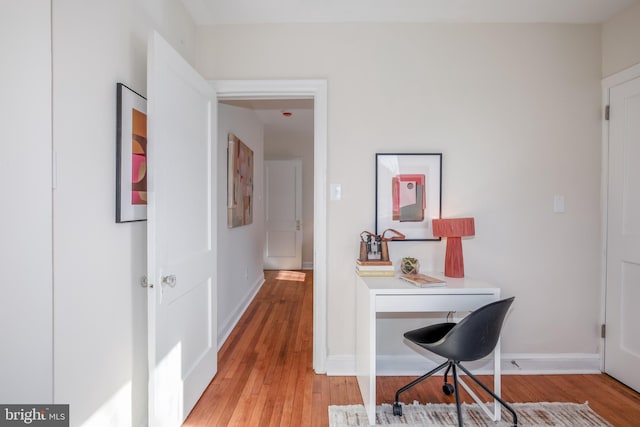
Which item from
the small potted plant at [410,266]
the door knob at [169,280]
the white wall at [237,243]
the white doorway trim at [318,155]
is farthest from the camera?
the white wall at [237,243]

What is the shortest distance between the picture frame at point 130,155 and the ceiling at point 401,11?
1003 mm

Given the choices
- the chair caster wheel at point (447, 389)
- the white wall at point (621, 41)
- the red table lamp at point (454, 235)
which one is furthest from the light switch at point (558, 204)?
the chair caster wheel at point (447, 389)

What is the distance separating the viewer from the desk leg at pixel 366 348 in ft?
6.09

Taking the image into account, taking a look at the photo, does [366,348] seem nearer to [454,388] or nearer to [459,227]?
[454,388]

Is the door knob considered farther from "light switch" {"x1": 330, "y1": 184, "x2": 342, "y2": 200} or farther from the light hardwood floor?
"light switch" {"x1": 330, "y1": 184, "x2": 342, "y2": 200}

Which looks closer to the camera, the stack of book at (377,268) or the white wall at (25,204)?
the white wall at (25,204)

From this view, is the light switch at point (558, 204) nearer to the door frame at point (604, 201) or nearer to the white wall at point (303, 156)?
the door frame at point (604, 201)

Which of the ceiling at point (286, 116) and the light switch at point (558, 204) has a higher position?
the ceiling at point (286, 116)

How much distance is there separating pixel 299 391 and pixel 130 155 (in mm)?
1744

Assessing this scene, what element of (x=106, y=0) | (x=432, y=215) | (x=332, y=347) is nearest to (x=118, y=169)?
(x=106, y=0)

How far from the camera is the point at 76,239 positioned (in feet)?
4.10

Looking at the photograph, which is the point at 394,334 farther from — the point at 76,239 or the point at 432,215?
the point at 76,239

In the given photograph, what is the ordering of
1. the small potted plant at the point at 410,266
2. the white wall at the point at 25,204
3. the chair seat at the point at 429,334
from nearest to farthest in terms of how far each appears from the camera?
the white wall at the point at 25,204 < the chair seat at the point at 429,334 < the small potted plant at the point at 410,266

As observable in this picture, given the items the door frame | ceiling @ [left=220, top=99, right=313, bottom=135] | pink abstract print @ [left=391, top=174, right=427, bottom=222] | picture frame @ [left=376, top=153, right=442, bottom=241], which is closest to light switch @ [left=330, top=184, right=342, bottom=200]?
picture frame @ [left=376, top=153, right=442, bottom=241]
